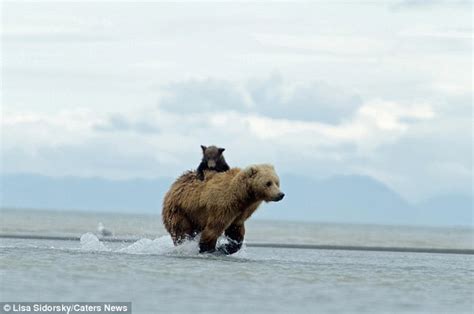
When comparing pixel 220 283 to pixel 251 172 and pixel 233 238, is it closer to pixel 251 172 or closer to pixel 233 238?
pixel 251 172

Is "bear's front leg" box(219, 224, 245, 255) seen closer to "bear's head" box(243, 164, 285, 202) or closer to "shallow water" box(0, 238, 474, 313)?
"shallow water" box(0, 238, 474, 313)

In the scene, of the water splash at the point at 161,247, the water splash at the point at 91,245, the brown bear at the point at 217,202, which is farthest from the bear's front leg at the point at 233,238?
the water splash at the point at 91,245

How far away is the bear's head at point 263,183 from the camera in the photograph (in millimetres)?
19250

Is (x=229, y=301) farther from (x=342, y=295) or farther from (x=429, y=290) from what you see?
(x=429, y=290)

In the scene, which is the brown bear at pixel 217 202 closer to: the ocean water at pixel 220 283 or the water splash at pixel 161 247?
the water splash at pixel 161 247

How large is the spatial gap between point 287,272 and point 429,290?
2.54 meters

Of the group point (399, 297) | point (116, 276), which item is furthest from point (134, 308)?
point (399, 297)

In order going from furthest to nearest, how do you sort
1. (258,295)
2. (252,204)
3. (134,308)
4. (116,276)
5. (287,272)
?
(252,204) < (287,272) < (116,276) < (258,295) < (134,308)

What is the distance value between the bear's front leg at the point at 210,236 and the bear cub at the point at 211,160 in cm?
96

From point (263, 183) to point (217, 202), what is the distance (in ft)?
3.00

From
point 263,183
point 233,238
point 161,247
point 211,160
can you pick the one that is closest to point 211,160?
point 211,160

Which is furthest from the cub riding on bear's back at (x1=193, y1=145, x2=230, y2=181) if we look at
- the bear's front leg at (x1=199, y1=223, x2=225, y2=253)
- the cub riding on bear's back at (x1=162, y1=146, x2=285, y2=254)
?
the bear's front leg at (x1=199, y1=223, x2=225, y2=253)

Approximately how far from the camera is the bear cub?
20.1 meters

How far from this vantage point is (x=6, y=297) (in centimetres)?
1363
